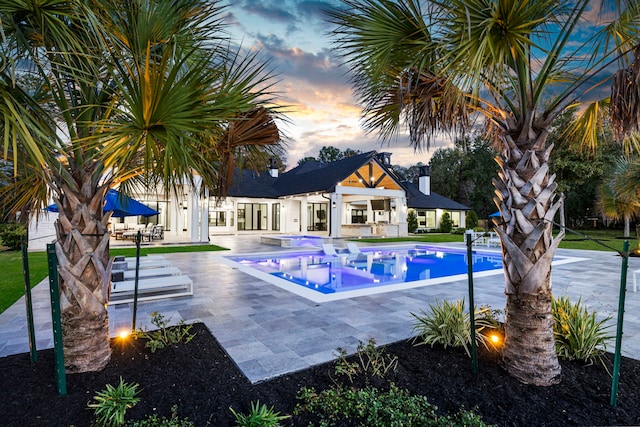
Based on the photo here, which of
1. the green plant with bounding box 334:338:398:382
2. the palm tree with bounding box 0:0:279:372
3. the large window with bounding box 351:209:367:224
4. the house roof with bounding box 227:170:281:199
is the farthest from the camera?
the large window with bounding box 351:209:367:224

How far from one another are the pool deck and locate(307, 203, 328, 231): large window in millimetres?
22653

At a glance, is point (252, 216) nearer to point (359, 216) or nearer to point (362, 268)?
point (359, 216)

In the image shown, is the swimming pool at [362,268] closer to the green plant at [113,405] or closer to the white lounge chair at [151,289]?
the white lounge chair at [151,289]

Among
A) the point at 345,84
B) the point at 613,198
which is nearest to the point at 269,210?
the point at 613,198

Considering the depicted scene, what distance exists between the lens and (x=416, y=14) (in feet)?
11.4

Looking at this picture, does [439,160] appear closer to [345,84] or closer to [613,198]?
[613,198]

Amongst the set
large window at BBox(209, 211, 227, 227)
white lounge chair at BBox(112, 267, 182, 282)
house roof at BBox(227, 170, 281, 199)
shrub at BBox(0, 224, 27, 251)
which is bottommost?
white lounge chair at BBox(112, 267, 182, 282)

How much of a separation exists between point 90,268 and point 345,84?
354 centimetres

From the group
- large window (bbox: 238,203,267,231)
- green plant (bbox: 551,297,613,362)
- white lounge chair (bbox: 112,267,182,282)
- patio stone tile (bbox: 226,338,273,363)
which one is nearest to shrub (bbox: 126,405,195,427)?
patio stone tile (bbox: 226,338,273,363)

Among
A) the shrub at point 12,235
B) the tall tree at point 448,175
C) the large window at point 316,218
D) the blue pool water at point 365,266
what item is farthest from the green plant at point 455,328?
the tall tree at point 448,175

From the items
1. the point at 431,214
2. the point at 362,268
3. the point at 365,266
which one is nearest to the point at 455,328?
the point at 362,268

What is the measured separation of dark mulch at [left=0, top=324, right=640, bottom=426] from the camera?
2.80m

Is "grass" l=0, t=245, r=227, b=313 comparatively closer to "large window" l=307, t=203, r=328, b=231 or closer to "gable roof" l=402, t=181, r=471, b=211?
"large window" l=307, t=203, r=328, b=231

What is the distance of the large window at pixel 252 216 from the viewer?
98.2ft
